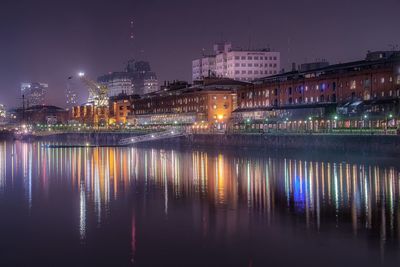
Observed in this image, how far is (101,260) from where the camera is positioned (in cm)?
1755

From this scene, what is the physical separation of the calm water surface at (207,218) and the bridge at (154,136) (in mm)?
39253

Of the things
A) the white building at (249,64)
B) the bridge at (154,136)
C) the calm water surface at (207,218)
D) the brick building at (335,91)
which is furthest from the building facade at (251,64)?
the calm water surface at (207,218)

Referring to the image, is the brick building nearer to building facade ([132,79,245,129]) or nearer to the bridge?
building facade ([132,79,245,129])

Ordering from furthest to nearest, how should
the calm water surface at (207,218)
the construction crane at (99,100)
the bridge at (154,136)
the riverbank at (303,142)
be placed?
the construction crane at (99,100), the bridge at (154,136), the riverbank at (303,142), the calm water surface at (207,218)

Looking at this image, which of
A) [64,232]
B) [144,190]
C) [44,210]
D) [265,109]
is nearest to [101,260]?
[64,232]

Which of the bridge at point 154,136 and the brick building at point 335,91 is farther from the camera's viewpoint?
the bridge at point 154,136

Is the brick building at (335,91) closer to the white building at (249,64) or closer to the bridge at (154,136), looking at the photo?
the bridge at (154,136)

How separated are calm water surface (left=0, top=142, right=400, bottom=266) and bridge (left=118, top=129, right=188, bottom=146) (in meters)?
39.3

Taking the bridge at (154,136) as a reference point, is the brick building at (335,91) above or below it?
above

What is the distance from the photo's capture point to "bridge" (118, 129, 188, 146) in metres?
78.8

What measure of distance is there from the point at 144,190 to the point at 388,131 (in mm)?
23705

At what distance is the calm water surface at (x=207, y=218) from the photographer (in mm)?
17859

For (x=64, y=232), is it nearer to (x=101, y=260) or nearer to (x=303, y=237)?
(x=101, y=260)

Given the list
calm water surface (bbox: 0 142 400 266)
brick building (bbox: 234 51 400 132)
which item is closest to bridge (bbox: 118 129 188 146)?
brick building (bbox: 234 51 400 132)
